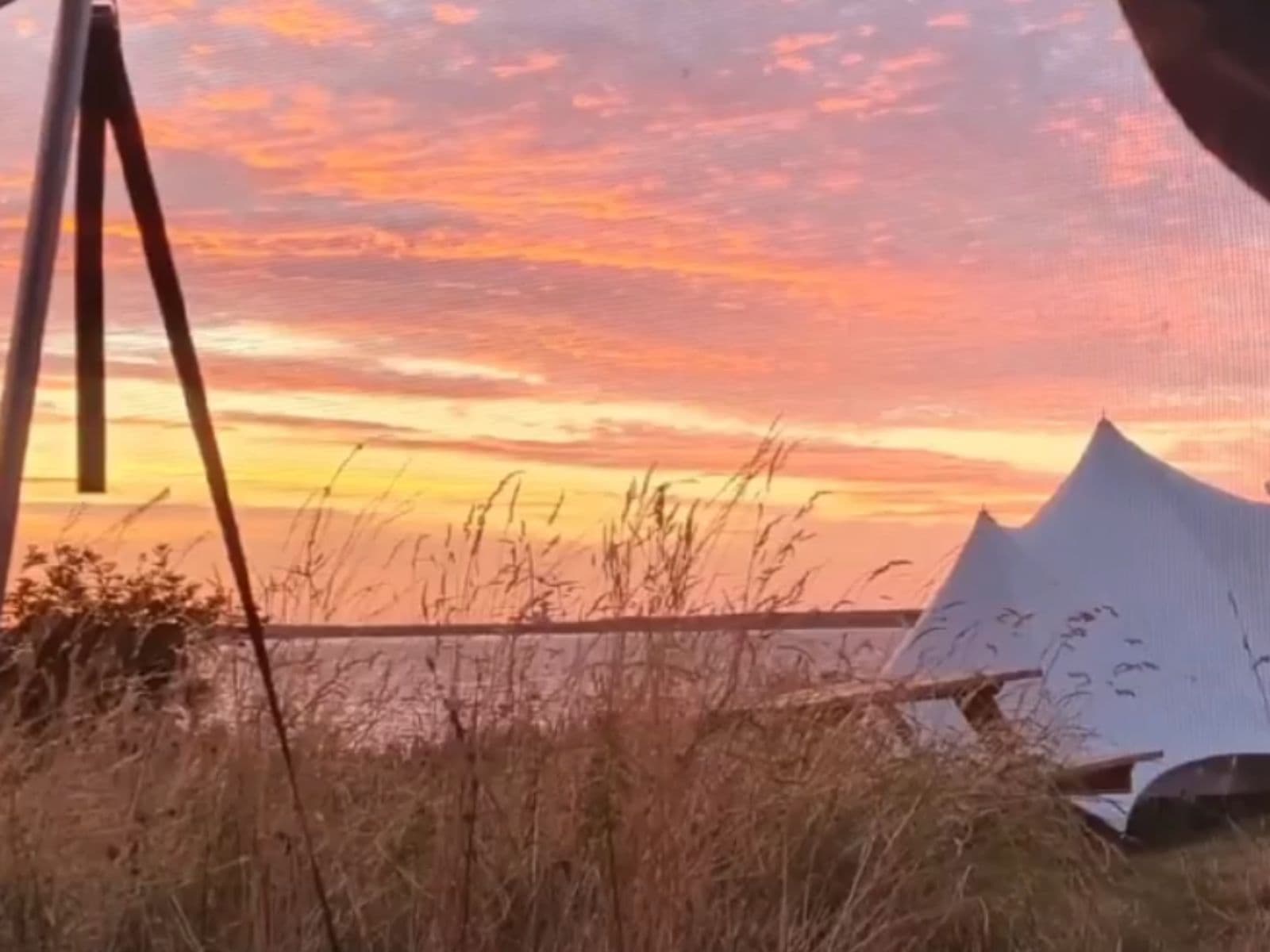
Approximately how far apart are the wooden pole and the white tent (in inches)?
196

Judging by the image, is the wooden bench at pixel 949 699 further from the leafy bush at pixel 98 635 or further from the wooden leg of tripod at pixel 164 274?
the wooden leg of tripod at pixel 164 274

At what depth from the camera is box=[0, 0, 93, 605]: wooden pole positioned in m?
1.48

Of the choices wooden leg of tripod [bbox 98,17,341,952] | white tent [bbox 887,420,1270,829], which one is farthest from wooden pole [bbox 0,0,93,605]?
white tent [bbox 887,420,1270,829]

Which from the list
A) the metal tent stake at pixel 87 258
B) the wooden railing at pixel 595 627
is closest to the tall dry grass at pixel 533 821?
the wooden railing at pixel 595 627

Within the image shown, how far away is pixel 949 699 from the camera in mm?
5211

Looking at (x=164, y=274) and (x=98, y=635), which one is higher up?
(x=164, y=274)

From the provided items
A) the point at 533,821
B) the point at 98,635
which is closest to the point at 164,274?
the point at 533,821

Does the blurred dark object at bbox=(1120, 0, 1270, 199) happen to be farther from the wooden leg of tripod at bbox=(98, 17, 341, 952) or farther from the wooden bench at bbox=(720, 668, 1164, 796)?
the wooden bench at bbox=(720, 668, 1164, 796)

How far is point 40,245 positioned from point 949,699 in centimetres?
409

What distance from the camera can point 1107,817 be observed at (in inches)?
227

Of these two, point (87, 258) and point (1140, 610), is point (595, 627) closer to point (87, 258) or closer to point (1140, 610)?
point (87, 258)

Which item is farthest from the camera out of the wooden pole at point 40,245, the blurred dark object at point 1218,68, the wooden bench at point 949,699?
the wooden bench at point 949,699

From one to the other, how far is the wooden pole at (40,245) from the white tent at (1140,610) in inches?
196

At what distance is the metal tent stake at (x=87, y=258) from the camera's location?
4.86 feet
